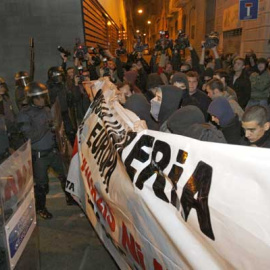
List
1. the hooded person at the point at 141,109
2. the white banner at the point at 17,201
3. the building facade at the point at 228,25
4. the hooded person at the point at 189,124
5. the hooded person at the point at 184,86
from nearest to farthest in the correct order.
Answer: the white banner at the point at 17,201
the hooded person at the point at 189,124
the hooded person at the point at 141,109
the hooded person at the point at 184,86
the building facade at the point at 228,25

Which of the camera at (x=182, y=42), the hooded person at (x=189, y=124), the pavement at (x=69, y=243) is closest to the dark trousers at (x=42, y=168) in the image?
the pavement at (x=69, y=243)

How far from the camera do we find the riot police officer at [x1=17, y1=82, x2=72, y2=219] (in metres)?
4.03

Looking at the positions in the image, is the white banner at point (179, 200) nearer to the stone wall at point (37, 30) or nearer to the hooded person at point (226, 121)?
the hooded person at point (226, 121)

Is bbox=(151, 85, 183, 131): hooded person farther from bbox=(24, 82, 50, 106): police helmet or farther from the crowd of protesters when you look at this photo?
bbox=(24, 82, 50, 106): police helmet

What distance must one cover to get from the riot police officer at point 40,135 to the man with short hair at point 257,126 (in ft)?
8.17

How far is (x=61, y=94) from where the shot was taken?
664 cm

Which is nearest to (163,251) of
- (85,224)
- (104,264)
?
(104,264)

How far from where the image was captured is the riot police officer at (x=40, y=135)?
13.2 ft

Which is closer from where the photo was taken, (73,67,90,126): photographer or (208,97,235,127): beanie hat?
(208,97,235,127): beanie hat

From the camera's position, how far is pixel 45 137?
13.7ft

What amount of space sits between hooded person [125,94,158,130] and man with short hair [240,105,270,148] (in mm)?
1183

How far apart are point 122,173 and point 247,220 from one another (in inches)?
43.5

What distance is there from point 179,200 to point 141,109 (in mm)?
2117

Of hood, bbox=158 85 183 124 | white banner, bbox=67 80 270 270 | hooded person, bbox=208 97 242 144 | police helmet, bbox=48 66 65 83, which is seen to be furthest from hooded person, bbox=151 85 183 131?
police helmet, bbox=48 66 65 83
